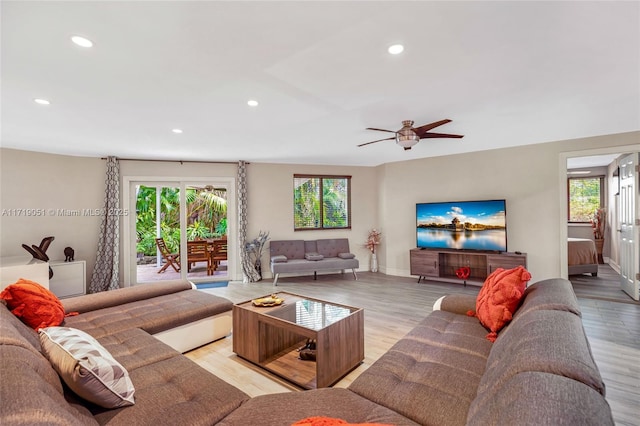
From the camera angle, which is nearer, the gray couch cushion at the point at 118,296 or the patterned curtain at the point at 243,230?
the gray couch cushion at the point at 118,296

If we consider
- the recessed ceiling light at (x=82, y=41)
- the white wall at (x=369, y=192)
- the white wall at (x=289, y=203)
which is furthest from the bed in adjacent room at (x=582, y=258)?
the recessed ceiling light at (x=82, y=41)

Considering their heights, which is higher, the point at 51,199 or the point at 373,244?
the point at 51,199

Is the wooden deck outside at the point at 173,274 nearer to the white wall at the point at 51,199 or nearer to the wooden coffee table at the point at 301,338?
the white wall at the point at 51,199

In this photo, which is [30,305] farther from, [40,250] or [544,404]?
[40,250]

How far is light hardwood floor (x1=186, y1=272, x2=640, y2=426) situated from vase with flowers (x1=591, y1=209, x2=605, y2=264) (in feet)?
13.0

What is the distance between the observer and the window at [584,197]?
7.60 meters

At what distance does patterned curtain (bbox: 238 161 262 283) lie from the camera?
5.94 meters

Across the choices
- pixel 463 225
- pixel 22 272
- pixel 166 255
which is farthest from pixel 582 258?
pixel 22 272

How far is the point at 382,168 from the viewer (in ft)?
21.6

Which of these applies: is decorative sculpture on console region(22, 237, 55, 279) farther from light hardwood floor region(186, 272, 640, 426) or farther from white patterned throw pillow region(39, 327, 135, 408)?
white patterned throw pillow region(39, 327, 135, 408)

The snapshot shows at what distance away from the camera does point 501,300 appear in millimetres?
2107

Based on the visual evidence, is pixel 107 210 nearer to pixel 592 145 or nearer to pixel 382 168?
pixel 382 168

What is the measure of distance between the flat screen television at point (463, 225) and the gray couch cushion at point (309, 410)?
181 inches

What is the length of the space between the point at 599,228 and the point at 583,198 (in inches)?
41.5
